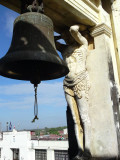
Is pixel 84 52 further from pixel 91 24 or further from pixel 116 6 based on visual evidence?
→ pixel 116 6

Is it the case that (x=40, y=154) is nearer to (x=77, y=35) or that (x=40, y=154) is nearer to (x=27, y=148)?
(x=27, y=148)

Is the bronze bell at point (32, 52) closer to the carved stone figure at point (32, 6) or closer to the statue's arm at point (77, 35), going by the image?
the carved stone figure at point (32, 6)

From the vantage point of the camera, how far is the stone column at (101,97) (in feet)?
10.8

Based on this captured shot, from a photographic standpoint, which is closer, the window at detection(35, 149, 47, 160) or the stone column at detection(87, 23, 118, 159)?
the stone column at detection(87, 23, 118, 159)

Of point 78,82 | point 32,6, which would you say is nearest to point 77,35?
point 78,82

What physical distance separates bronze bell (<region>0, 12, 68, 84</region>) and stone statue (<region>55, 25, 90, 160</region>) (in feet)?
1.68

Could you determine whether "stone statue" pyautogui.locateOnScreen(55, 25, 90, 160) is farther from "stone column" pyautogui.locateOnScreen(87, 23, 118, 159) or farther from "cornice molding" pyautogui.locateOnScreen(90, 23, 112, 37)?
"cornice molding" pyautogui.locateOnScreen(90, 23, 112, 37)

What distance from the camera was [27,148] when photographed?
83.5ft

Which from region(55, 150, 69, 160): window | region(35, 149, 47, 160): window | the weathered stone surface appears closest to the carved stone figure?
the weathered stone surface

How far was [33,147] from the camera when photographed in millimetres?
24594

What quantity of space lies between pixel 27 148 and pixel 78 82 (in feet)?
79.0

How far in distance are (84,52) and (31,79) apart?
4.24 feet

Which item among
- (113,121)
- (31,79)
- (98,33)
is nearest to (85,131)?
(113,121)

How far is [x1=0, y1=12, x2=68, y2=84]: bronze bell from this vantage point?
8.29ft
